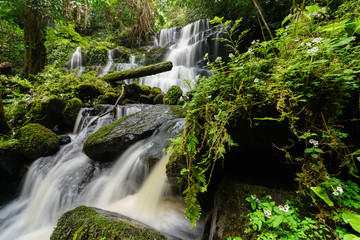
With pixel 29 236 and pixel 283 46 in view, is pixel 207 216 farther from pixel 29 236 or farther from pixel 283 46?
pixel 29 236

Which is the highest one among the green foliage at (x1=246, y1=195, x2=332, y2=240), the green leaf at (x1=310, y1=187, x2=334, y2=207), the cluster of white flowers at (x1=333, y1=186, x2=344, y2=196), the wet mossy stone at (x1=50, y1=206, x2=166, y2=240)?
the cluster of white flowers at (x1=333, y1=186, x2=344, y2=196)

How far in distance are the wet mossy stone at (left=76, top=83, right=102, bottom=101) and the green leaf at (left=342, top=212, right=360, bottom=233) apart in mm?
8361

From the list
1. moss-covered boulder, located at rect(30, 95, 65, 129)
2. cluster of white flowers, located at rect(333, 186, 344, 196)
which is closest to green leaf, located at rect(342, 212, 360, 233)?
cluster of white flowers, located at rect(333, 186, 344, 196)

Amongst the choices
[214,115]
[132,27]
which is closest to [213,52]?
[132,27]

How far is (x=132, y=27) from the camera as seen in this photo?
13820mm

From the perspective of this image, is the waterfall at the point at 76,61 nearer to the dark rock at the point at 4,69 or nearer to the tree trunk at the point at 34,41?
the tree trunk at the point at 34,41

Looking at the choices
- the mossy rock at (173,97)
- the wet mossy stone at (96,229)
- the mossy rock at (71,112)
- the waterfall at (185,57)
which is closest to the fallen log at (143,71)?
the mossy rock at (173,97)

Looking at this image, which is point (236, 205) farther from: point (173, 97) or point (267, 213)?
point (173, 97)

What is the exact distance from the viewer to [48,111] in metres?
5.77

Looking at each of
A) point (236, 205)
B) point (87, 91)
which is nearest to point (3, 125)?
point (87, 91)

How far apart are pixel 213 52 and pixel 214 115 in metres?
9.87

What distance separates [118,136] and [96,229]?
7.16 ft

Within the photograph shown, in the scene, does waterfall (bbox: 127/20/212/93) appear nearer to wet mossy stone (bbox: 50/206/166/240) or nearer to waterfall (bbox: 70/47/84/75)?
waterfall (bbox: 70/47/84/75)

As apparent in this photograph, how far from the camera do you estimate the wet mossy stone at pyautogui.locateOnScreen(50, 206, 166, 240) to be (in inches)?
63.6
